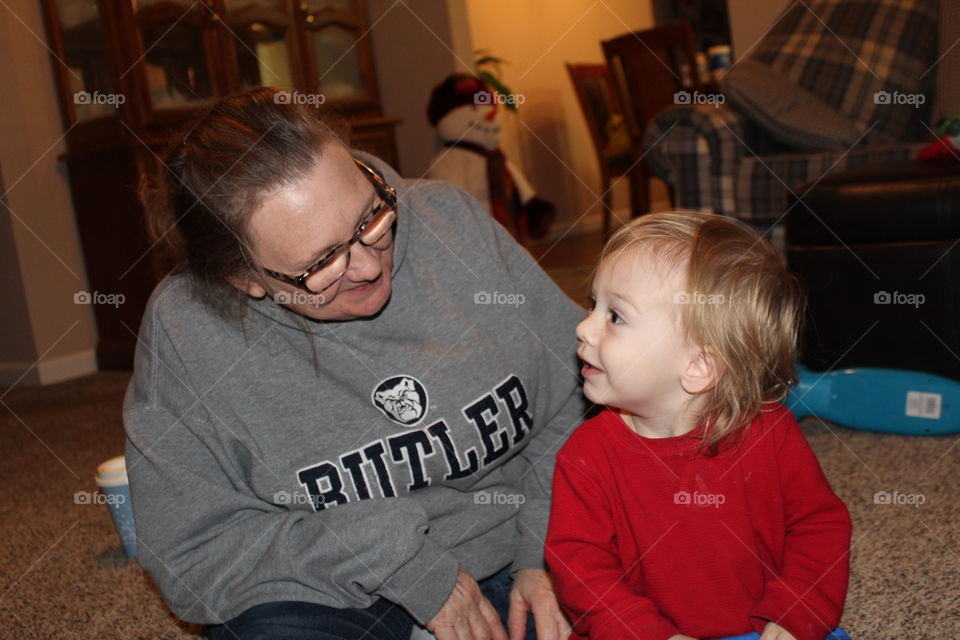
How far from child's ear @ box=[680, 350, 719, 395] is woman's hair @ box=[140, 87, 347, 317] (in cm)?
41

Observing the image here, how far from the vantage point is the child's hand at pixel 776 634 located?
0.72 m

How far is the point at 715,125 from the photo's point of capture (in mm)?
2352

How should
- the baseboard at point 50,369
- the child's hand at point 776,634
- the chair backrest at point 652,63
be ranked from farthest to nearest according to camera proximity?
1. the chair backrest at point 652,63
2. the baseboard at point 50,369
3. the child's hand at point 776,634

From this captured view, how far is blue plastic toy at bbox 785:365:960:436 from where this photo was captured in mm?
1421

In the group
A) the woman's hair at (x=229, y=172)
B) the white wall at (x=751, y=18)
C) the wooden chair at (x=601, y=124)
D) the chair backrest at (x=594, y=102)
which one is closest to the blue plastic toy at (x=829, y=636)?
the woman's hair at (x=229, y=172)

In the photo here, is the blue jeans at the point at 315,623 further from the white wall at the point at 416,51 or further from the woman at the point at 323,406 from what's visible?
the white wall at the point at 416,51

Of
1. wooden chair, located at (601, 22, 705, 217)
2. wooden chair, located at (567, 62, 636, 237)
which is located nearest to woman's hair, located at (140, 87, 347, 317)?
wooden chair, located at (601, 22, 705, 217)

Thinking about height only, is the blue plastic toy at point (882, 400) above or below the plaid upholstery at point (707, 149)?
below

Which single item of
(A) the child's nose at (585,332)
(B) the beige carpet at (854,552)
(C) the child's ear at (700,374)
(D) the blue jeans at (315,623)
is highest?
(A) the child's nose at (585,332)

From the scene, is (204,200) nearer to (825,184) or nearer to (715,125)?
(825,184)

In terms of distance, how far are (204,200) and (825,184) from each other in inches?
45.6

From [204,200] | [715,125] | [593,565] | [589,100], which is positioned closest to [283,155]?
[204,200]

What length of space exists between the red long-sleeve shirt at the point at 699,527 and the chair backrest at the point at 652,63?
2.99 metres

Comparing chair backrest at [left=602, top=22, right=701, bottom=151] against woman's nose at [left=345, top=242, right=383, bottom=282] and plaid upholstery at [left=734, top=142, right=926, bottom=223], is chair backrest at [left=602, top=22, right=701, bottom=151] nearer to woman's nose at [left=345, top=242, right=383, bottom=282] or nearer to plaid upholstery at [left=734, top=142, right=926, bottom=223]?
plaid upholstery at [left=734, top=142, right=926, bottom=223]
